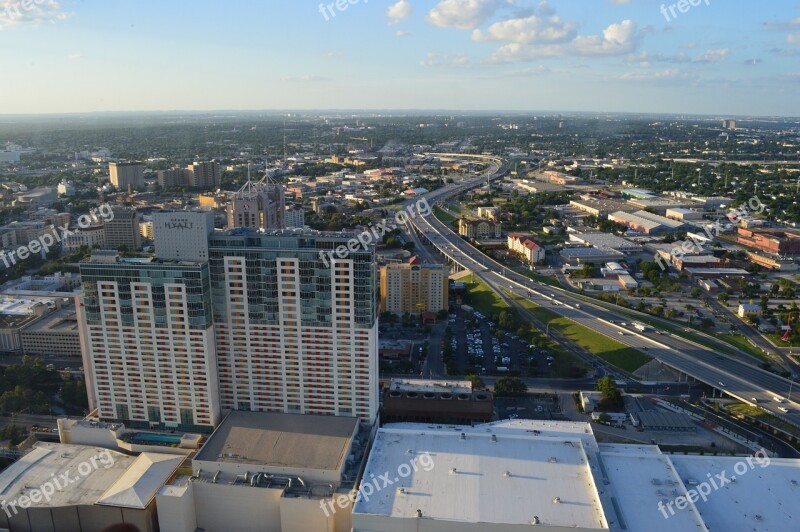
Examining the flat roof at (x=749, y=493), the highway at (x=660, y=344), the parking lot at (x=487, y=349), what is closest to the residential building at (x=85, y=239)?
the highway at (x=660, y=344)

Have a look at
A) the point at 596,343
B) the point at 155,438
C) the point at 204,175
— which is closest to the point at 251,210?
the point at 155,438

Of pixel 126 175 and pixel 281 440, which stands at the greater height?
pixel 126 175

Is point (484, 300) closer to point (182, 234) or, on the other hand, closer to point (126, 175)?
point (182, 234)

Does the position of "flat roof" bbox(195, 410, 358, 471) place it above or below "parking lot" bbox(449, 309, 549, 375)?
above

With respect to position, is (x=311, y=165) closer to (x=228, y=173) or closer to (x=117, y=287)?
(x=228, y=173)

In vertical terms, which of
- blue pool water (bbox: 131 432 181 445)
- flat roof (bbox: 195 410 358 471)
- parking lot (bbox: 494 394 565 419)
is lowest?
parking lot (bbox: 494 394 565 419)

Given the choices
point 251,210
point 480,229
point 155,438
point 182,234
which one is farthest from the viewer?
point 480,229

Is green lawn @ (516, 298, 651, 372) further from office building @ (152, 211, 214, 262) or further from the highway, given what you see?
office building @ (152, 211, 214, 262)

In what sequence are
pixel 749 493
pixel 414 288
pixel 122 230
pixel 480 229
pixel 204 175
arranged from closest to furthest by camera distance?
pixel 749 493
pixel 414 288
pixel 122 230
pixel 480 229
pixel 204 175

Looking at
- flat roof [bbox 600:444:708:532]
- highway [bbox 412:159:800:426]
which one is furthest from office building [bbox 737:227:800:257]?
flat roof [bbox 600:444:708:532]
